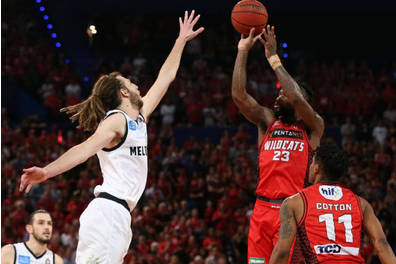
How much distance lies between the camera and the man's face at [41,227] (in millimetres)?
8203

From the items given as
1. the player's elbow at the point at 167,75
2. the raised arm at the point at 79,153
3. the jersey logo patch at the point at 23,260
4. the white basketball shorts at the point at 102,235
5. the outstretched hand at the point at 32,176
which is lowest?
the jersey logo patch at the point at 23,260

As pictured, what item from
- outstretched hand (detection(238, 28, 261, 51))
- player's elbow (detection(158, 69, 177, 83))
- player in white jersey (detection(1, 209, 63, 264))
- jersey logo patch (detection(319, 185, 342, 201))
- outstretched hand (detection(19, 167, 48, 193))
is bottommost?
player in white jersey (detection(1, 209, 63, 264))

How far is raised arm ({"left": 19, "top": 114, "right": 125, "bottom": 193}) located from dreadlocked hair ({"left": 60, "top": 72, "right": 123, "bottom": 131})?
28cm

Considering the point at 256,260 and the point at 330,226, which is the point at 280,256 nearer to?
the point at 330,226

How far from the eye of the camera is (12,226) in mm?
14102

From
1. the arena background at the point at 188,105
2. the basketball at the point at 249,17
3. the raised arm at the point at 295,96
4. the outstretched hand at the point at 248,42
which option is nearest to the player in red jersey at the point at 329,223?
the raised arm at the point at 295,96

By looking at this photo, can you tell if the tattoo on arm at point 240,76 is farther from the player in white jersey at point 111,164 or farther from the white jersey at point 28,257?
the white jersey at point 28,257

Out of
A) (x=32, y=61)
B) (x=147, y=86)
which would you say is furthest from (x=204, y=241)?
(x=32, y=61)

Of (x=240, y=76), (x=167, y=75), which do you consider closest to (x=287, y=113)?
(x=240, y=76)

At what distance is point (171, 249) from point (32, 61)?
9.22 metres

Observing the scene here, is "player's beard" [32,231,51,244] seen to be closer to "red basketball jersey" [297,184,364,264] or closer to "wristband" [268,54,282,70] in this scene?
"wristband" [268,54,282,70]

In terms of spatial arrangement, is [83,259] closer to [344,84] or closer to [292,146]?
[292,146]

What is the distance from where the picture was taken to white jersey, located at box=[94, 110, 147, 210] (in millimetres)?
4906

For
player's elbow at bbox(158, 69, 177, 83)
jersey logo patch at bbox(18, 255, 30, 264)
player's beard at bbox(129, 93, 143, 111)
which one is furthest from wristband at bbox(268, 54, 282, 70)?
jersey logo patch at bbox(18, 255, 30, 264)
